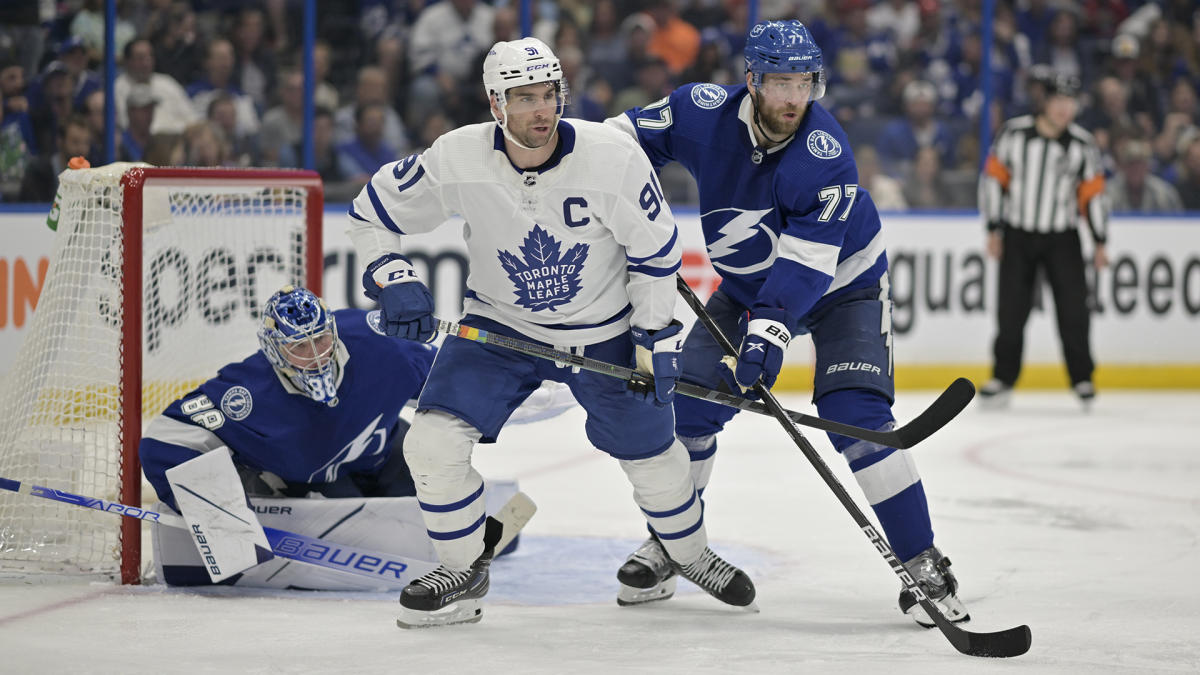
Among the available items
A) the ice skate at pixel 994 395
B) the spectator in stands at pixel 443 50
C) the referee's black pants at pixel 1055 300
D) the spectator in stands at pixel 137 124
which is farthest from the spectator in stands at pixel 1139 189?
the spectator in stands at pixel 137 124

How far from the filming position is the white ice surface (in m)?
2.64

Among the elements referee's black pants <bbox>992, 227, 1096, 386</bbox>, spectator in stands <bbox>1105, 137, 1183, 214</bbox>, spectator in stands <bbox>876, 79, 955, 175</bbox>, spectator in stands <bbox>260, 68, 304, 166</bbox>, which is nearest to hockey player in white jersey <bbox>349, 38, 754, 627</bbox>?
spectator in stands <bbox>260, 68, 304, 166</bbox>

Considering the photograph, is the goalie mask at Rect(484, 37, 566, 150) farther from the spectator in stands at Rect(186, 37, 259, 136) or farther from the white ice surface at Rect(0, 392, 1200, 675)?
the spectator in stands at Rect(186, 37, 259, 136)

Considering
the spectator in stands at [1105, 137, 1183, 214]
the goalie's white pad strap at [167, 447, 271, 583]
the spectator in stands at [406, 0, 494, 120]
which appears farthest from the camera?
the spectator in stands at [1105, 137, 1183, 214]

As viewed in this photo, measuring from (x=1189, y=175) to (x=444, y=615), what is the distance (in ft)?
19.2

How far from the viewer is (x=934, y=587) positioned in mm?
2887

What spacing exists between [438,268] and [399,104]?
2.44 ft

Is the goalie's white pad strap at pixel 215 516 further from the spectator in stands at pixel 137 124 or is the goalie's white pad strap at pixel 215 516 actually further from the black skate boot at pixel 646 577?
the spectator in stands at pixel 137 124

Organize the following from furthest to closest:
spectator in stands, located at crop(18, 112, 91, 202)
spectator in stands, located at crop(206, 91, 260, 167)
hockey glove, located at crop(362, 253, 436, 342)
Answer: spectator in stands, located at crop(206, 91, 260, 167)
spectator in stands, located at crop(18, 112, 91, 202)
hockey glove, located at crop(362, 253, 436, 342)

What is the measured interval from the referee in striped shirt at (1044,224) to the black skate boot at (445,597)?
4171 millimetres

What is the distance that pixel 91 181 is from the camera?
325 centimetres

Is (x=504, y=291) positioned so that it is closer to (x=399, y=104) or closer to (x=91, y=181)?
(x=91, y=181)

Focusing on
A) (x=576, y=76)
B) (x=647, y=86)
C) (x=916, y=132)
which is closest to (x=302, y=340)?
(x=576, y=76)

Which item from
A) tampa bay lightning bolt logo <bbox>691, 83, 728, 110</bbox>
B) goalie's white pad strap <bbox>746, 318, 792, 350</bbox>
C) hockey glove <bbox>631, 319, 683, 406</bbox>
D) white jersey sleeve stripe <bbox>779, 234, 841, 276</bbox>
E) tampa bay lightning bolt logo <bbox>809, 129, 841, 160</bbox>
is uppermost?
tampa bay lightning bolt logo <bbox>691, 83, 728, 110</bbox>
